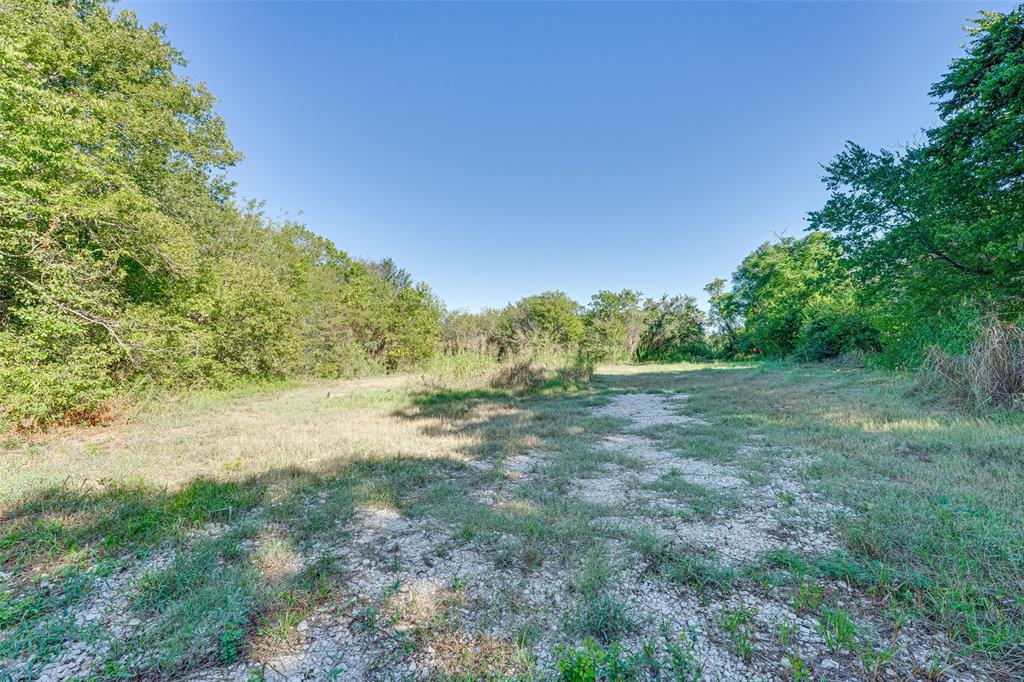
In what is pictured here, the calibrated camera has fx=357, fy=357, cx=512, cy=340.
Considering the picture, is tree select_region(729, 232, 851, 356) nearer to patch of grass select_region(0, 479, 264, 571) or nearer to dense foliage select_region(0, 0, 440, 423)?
patch of grass select_region(0, 479, 264, 571)

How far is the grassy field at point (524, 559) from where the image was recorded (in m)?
1.59

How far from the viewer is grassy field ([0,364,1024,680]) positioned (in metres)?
1.59

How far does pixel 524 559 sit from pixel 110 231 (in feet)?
32.5

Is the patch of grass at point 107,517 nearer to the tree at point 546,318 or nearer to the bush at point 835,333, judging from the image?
the bush at point 835,333

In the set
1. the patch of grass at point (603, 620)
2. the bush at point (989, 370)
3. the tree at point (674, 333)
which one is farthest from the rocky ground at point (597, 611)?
the tree at point (674, 333)

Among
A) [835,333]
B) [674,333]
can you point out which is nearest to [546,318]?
[674,333]

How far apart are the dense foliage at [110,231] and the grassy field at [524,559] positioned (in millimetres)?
1738

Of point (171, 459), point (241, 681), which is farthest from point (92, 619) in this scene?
point (171, 459)

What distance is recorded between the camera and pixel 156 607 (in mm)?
1912

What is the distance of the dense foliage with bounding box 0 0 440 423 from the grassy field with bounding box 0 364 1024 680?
5.70ft

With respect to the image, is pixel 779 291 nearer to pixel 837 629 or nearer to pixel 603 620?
pixel 837 629

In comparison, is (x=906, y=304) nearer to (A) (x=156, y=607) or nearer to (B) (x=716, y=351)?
(A) (x=156, y=607)

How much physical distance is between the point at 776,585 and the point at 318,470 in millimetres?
4153

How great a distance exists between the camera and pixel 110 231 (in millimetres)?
7020
